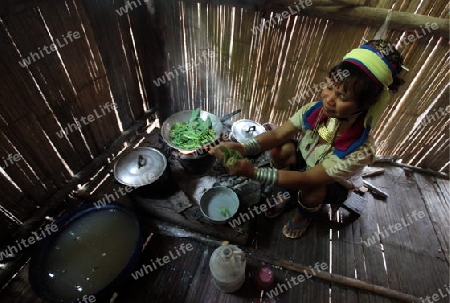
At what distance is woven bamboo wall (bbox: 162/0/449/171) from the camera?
300cm

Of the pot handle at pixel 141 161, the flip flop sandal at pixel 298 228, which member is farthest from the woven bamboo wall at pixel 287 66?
the flip flop sandal at pixel 298 228

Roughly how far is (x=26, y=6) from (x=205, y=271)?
10.3 ft

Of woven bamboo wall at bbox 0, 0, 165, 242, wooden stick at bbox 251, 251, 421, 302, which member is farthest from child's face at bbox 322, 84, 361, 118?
woven bamboo wall at bbox 0, 0, 165, 242

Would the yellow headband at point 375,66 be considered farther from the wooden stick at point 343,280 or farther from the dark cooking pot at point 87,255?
the dark cooking pot at point 87,255

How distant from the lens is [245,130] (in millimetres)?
3699

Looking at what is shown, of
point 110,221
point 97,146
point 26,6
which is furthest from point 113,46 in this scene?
point 110,221

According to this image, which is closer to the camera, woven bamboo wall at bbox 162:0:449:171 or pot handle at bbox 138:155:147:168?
pot handle at bbox 138:155:147:168

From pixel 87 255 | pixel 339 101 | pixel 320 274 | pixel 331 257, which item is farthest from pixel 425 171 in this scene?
pixel 87 255

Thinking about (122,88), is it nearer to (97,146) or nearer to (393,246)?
(97,146)

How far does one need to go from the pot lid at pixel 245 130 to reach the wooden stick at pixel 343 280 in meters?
1.63

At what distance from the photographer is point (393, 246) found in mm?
3150

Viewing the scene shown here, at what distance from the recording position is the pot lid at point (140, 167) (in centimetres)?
280

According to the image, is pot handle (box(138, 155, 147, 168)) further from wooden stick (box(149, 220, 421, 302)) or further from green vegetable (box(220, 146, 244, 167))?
green vegetable (box(220, 146, 244, 167))

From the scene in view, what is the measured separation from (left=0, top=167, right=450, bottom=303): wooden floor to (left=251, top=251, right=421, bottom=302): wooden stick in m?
0.05
